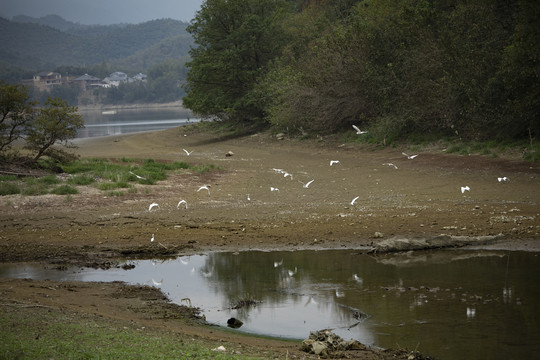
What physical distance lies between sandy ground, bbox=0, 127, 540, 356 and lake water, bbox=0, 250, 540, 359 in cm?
86

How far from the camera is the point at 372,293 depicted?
10648 mm

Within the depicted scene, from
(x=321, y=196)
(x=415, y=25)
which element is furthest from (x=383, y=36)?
(x=321, y=196)

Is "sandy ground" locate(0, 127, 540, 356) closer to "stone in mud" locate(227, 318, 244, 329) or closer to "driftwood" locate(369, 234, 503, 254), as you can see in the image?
"driftwood" locate(369, 234, 503, 254)


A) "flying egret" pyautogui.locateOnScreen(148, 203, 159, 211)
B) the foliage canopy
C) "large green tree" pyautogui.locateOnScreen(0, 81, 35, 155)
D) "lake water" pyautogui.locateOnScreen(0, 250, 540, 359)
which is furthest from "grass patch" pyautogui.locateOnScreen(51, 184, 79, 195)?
"lake water" pyautogui.locateOnScreen(0, 250, 540, 359)

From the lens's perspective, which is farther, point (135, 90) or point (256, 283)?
point (135, 90)

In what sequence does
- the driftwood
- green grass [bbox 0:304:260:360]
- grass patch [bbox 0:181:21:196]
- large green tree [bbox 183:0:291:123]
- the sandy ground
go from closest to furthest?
1. green grass [bbox 0:304:260:360]
2. the driftwood
3. the sandy ground
4. grass patch [bbox 0:181:21:196]
5. large green tree [bbox 183:0:291:123]

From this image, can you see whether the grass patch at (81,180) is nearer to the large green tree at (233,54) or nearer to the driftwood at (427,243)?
the driftwood at (427,243)

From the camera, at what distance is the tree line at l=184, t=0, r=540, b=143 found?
81.8ft

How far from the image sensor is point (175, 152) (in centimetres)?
3881

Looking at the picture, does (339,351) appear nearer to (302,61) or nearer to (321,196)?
(321,196)

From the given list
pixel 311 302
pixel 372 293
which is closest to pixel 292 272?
pixel 311 302

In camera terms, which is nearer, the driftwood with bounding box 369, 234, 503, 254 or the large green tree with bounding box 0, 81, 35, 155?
the driftwood with bounding box 369, 234, 503, 254

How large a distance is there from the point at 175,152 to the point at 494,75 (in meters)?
20.4

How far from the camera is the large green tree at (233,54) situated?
4612 centimetres
